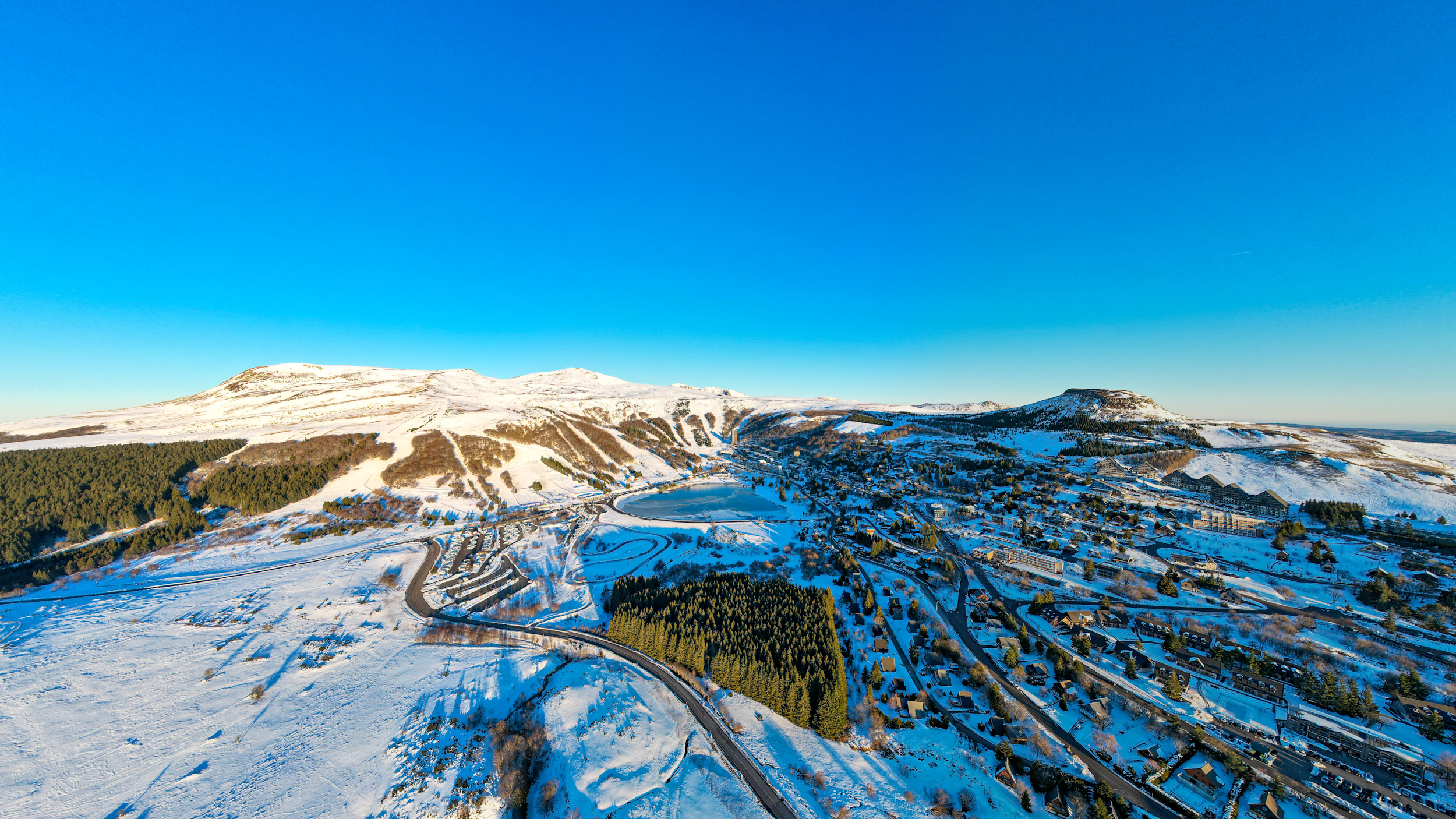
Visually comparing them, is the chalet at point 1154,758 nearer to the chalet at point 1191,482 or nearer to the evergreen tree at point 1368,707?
the evergreen tree at point 1368,707

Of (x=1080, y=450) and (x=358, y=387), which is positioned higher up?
(x=358, y=387)

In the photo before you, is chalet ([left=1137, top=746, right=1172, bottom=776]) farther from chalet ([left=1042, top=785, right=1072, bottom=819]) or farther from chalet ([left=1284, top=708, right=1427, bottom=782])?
chalet ([left=1284, top=708, right=1427, bottom=782])

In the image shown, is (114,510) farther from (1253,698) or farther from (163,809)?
(1253,698)

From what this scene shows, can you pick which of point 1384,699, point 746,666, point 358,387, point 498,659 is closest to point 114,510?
point 498,659

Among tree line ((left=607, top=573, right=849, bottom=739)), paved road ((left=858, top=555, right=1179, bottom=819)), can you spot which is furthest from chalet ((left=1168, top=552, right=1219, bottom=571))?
tree line ((left=607, top=573, right=849, bottom=739))

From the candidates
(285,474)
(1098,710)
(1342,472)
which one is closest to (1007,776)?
(1098,710)

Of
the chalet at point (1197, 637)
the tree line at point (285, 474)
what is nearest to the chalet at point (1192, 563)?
the chalet at point (1197, 637)
